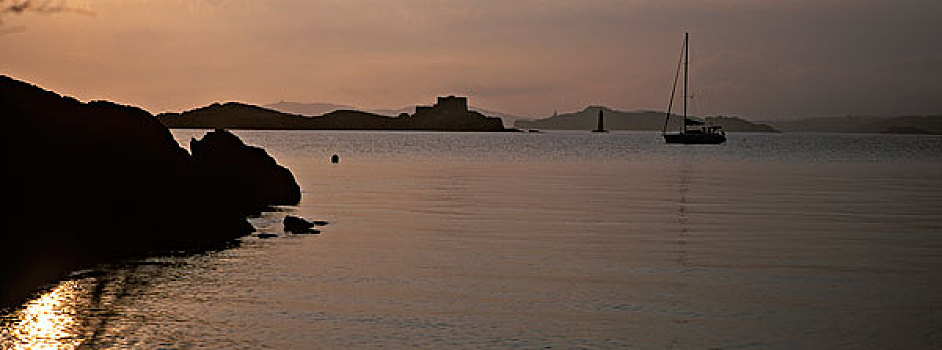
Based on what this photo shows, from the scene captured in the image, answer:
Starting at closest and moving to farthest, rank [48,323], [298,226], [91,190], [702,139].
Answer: [48,323] → [91,190] → [298,226] → [702,139]

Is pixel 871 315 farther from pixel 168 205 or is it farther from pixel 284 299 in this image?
pixel 168 205

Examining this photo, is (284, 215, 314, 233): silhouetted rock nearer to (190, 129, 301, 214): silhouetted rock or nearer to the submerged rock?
the submerged rock

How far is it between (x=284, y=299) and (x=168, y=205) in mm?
11277

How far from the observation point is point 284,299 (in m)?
18.1

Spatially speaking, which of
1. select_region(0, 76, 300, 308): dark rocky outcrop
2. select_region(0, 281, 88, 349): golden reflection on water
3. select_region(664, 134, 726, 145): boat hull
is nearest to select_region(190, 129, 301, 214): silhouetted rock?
select_region(0, 76, 300, 308): dark rocky outcrop

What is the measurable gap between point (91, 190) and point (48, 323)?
37.4ft

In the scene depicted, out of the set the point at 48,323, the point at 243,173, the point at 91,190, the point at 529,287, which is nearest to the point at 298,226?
the point at 91,190

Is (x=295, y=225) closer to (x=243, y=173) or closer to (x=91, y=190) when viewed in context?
(x=91, y=190)

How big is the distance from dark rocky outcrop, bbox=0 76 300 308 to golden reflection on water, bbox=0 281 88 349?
200 cm

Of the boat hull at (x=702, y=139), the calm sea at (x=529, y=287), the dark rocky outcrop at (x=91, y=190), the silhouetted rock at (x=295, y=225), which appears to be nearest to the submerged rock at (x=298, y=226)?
the silhouetted rock at (x=295, y=225)

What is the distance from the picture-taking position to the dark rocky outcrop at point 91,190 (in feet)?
76.1

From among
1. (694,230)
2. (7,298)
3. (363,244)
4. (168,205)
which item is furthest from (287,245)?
(694,230)

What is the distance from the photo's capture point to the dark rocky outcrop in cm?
2319

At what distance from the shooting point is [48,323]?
50.7 feet
